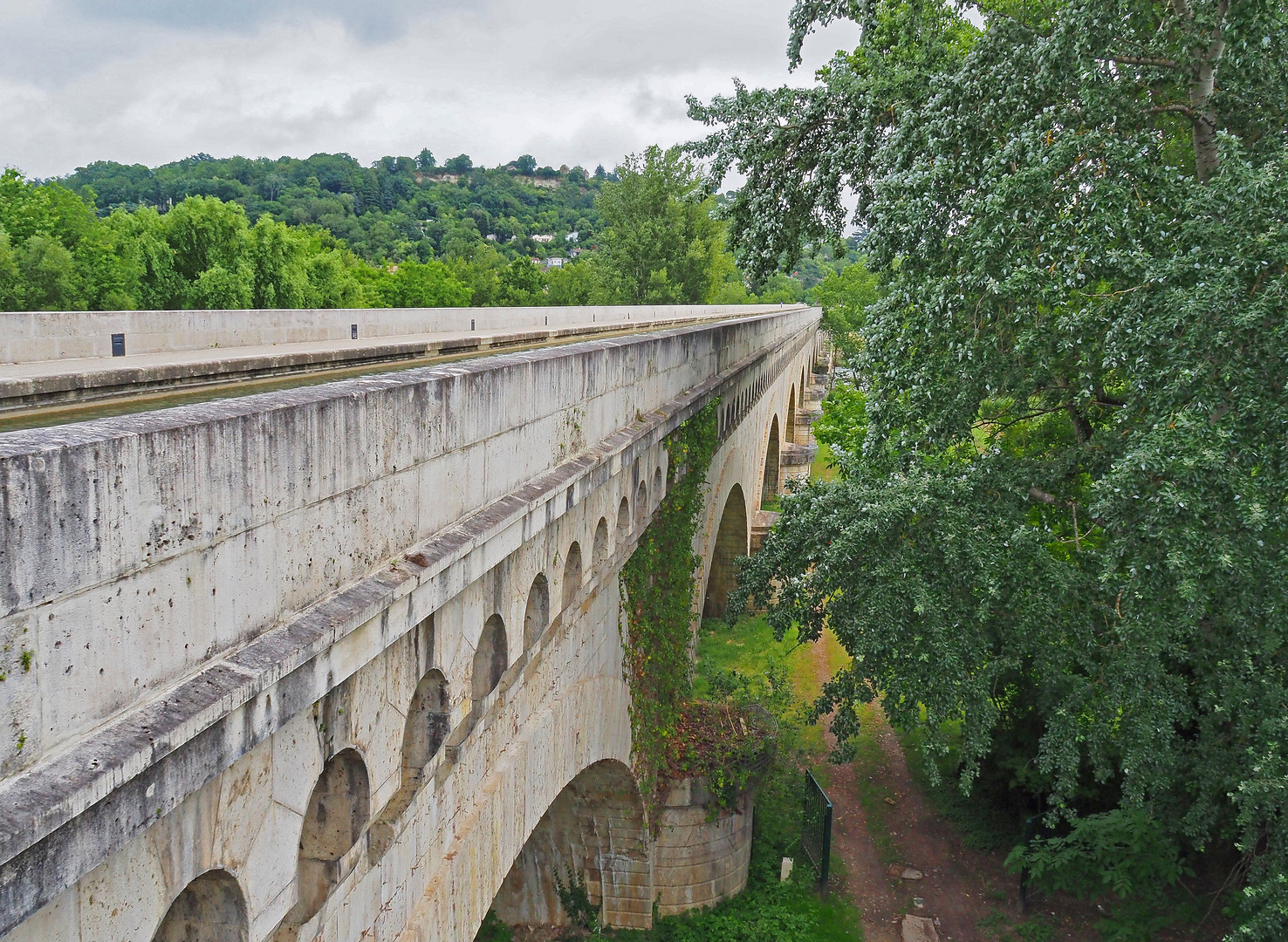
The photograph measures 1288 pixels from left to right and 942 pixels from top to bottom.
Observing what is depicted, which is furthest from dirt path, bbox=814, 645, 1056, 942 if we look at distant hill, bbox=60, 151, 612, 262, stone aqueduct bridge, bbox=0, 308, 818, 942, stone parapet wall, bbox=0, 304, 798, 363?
distant hill, bbox=60, 151, 612, 262

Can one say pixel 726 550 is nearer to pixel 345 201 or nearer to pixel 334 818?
pixel 334 818

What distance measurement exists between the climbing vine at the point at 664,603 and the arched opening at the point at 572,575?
210 centimetres

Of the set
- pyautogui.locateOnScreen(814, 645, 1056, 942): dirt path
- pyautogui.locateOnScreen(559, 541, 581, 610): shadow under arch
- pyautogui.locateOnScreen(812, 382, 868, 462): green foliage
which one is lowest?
pyautogui.locateOnScreen(814, 645, 1056, 942): dirt path

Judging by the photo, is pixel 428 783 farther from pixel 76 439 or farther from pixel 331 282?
pixel 331 282

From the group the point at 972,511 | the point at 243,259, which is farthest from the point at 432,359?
the point at 243,259

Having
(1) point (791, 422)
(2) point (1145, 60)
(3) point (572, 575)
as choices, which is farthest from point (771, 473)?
(3) point (572, 575)

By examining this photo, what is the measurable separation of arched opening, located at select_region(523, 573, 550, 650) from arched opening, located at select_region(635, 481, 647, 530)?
2.86 metres

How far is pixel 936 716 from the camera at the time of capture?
984cm

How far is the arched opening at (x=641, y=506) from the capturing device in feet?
31.8

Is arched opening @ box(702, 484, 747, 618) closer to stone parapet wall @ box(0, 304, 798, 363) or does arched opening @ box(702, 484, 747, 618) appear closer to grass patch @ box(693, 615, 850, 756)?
grass patch @ box(693, 615, 850, 756)

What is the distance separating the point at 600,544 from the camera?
27.9ft

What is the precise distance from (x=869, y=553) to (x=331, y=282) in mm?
39248

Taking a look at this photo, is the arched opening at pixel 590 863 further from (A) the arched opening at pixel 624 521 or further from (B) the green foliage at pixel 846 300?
(B) the green foliage at pixel 846 300

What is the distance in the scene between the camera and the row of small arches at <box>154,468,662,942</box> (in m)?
3.51
